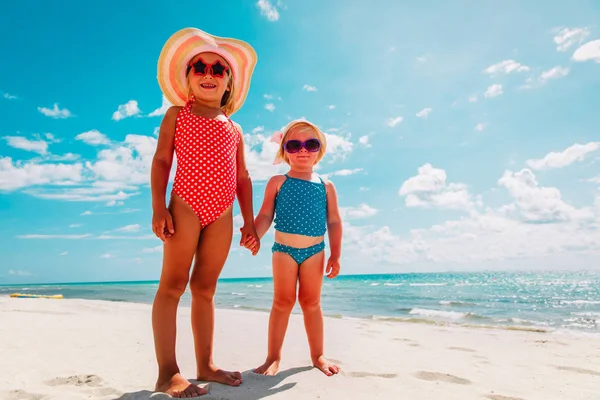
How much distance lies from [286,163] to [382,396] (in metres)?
2.16

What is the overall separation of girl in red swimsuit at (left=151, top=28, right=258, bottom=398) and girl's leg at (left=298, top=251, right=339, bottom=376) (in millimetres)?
600

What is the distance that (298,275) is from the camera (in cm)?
349

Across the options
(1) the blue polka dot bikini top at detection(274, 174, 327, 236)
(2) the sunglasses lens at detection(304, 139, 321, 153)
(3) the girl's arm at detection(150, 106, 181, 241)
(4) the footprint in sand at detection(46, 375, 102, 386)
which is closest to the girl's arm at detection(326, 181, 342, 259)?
(1) the blue polka dot bikini top at detection(274, 174, 327, 236)

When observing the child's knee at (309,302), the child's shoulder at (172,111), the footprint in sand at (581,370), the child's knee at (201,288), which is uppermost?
the child's shoulder at (172,111)

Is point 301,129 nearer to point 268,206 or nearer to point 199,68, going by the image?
point 268,206

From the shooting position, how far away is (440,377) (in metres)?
3.47

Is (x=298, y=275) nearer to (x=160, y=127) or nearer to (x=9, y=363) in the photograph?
(x=160, y=127)

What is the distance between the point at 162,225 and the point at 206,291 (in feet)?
1.91

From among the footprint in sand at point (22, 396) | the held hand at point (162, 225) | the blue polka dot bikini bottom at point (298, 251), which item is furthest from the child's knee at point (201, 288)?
the footprint in sand at point (22, 396)

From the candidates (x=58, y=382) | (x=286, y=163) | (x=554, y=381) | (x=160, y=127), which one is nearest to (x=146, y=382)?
(x=58, y=382)

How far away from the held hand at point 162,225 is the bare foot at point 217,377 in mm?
986

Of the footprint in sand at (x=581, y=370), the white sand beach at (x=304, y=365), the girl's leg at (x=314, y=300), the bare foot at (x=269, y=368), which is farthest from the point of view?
the footprint in sand at (x=581, y=370)

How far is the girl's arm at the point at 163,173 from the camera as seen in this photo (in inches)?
109

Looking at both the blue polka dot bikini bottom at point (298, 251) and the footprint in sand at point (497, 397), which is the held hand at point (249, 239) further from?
the footprint in sand at point (497, 397)
